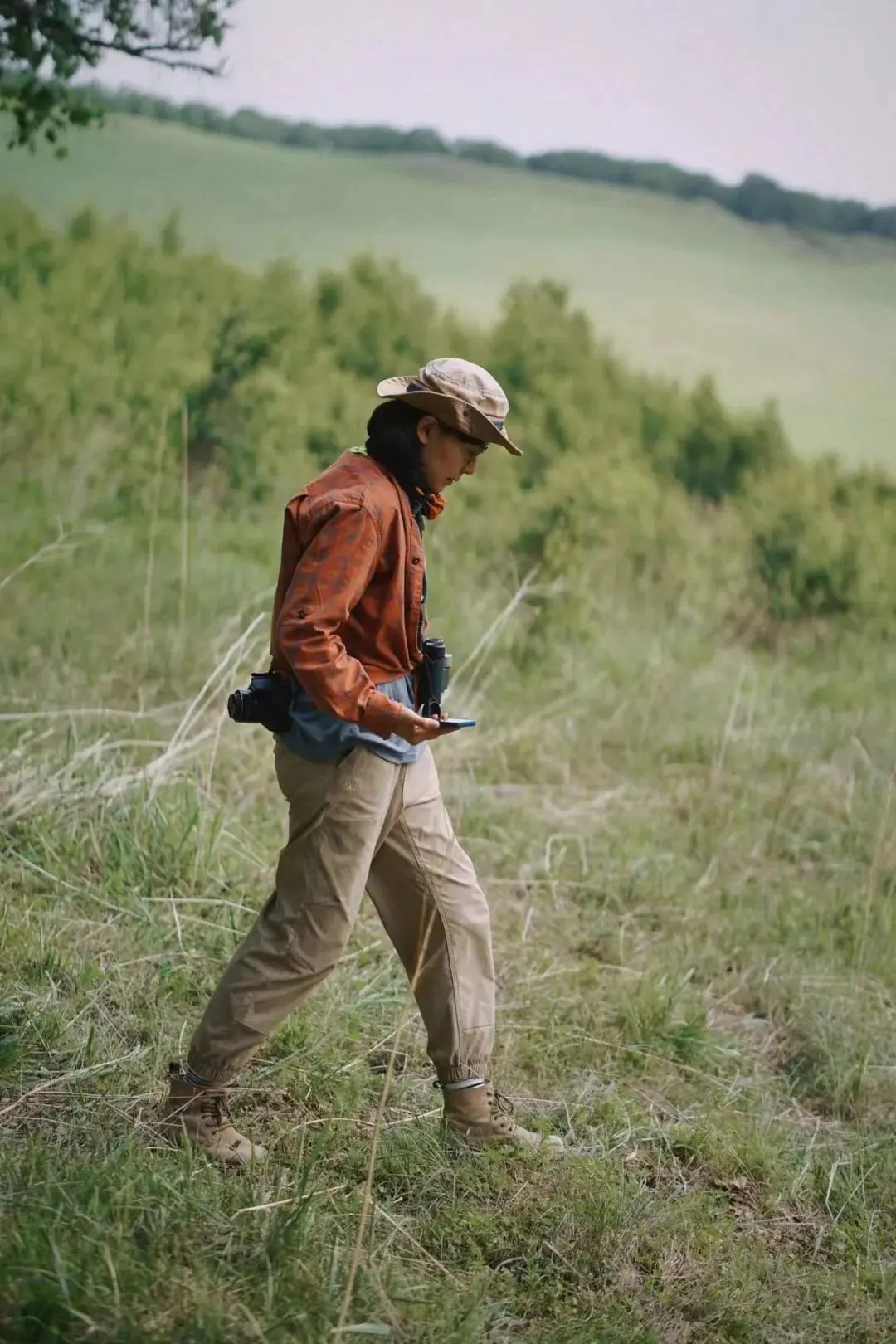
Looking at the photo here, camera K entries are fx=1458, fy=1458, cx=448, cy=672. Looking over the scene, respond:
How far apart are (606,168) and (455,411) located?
311 inches

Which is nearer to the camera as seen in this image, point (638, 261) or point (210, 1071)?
point (210, 1071)

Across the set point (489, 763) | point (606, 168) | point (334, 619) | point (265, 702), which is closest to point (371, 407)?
point (606, 168)

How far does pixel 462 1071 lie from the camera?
3127 millimetres

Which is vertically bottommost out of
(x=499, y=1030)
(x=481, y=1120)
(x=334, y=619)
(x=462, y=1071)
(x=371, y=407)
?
(x=499, y=1030)

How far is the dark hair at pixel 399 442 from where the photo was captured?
295 centimetres

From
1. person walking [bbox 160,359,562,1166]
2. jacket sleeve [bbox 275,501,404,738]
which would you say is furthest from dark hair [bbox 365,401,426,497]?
jacket sleeve [bbox 275,501,404,738]

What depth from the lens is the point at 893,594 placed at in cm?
946

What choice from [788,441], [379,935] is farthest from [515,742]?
[788,441]

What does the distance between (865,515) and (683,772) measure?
13.4 ft

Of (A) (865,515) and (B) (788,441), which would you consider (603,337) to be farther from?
(A) (865,515)

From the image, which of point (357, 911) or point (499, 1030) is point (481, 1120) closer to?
point (357, 911)

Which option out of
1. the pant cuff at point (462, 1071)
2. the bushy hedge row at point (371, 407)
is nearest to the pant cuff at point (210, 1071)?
the pant cuff at point (462, 1071)

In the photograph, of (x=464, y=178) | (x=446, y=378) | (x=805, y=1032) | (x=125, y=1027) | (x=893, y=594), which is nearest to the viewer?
(x=446, y=378)

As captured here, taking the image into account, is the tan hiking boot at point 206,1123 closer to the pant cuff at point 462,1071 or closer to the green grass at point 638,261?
the pant cuff at point 462,1071
